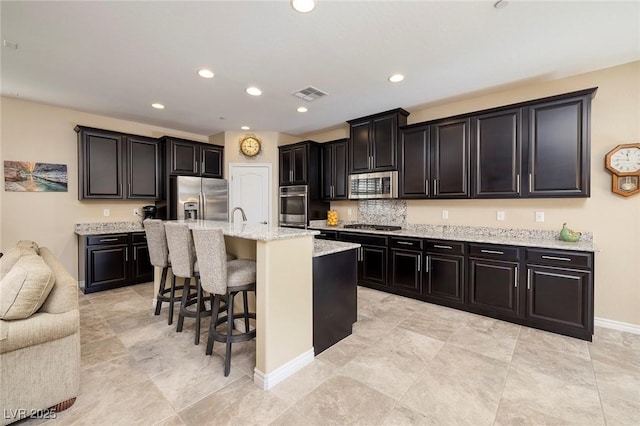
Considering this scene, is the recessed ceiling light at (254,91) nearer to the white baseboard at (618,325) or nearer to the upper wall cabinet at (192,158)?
the upper wall cabinet at (192,158)

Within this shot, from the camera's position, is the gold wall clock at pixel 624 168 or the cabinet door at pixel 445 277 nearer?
the gold wall clock at pixel 624 168

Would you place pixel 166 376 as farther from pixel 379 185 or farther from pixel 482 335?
pixel 379 185

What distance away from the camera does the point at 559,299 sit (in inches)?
109

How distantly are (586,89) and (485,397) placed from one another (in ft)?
10.1

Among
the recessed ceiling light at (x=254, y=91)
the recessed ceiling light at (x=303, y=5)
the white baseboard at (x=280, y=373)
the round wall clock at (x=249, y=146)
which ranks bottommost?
the white baseboard at (x=280, y=373)

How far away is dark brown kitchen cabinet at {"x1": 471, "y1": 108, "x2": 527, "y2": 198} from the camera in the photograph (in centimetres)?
320

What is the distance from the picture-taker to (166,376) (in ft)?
6.95

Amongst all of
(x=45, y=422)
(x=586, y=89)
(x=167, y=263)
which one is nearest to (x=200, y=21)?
(x=167, y=263)

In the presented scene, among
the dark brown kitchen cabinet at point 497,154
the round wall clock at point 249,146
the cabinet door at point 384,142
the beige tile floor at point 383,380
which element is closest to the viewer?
the beige tile floor at point 383,380

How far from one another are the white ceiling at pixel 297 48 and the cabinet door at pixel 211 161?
4.94 ft

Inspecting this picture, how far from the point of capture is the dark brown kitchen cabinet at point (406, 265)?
3725 millimetres

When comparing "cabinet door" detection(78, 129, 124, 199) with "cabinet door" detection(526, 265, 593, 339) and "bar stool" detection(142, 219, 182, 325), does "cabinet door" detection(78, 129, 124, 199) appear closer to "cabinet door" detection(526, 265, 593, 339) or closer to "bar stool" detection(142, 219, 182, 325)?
"bar stool" detection(142, 219, 182, 325)

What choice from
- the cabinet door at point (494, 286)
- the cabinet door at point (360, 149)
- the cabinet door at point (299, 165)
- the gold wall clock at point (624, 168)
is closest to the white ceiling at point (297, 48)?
the cabinet door at point (360, 149)

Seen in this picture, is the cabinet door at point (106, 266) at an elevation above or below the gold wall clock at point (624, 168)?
below
